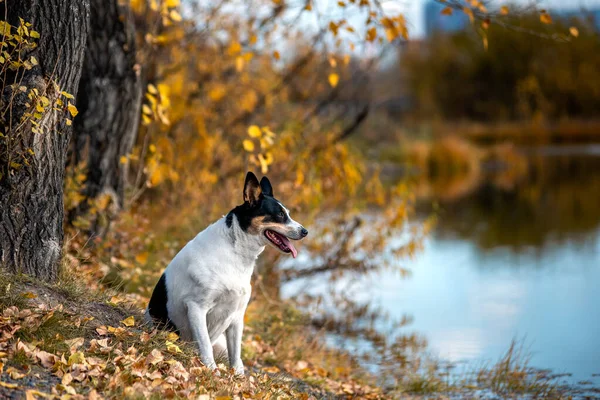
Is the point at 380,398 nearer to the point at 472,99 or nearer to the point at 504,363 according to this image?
the point at 504,363

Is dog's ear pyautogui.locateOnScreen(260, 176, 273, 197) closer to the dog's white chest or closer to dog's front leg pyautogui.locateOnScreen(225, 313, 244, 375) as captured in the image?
the dog's white chest

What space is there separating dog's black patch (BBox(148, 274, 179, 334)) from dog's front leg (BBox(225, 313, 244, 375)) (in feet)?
A: 1.17

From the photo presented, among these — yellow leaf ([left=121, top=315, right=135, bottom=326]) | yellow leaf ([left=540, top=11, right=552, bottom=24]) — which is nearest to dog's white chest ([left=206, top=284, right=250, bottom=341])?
yellow leaf ([left=121, top=315, right=135, bottom=326])

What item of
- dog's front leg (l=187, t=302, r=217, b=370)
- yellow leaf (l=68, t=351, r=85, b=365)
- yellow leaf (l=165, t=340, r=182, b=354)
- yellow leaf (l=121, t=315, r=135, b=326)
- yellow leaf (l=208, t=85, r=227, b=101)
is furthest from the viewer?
yellow leaf (l=208, t=85, r=227, b=101)

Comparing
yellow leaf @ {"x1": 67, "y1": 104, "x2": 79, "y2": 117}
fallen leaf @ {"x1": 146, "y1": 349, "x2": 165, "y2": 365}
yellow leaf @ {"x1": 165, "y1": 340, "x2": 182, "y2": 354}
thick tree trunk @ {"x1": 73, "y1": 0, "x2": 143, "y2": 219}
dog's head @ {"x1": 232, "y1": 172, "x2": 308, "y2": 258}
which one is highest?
thick tree trunk @ {"x1": 73, "y1": 0, "x2": 143, "y2": 219}

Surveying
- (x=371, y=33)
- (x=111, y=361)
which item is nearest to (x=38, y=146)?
(x=111, y=361)

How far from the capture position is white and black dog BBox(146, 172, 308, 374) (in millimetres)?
5211

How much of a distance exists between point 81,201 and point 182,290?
2988 millimetres

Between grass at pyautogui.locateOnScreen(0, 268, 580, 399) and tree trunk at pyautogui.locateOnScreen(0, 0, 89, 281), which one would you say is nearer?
grass at pyautogui.locateOnScreen(0, 268, 580, 399)

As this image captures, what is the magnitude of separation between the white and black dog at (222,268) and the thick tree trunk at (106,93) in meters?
2.79

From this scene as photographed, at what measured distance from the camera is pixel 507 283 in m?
12.8

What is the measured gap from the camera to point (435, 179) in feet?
92.0

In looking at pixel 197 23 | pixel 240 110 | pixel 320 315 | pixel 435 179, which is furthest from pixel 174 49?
pixel 435 179

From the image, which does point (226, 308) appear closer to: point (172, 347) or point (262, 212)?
point (172, 347)
